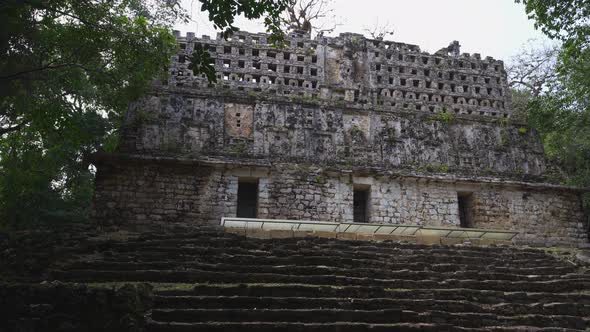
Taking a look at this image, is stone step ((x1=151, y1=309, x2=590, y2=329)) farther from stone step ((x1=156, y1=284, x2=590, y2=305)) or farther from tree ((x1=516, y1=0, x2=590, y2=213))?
tree ((x1=516, y1=0, x2=590, y2=213))

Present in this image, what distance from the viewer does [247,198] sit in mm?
14453

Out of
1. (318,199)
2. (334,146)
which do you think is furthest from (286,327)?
(334,146)

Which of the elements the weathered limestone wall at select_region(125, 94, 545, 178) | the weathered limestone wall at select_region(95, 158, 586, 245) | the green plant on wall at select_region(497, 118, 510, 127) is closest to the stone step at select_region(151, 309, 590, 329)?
the weathered limestone wall at select_region(95, 158, 586, 245)

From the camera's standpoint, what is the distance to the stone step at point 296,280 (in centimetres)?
827

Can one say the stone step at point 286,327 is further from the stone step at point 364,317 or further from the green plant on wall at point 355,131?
the green plant on wall at point 355,131

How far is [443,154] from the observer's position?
16.0m

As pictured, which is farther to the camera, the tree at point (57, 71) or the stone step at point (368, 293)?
the tree at point (57, 71)

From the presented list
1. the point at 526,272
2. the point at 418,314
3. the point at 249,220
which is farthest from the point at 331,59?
the point at 418,314

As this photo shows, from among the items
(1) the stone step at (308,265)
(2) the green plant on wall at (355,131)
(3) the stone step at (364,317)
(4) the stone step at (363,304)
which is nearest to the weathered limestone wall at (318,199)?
(2) the green plant on wall at (355,131)

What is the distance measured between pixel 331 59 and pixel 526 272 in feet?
30.8

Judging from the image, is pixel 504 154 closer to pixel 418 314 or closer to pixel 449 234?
pixel 449 234

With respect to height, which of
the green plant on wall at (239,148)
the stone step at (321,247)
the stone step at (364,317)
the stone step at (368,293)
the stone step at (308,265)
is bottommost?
the stone step at (364,317)

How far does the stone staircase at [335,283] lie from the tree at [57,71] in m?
3.40

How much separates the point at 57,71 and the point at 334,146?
761cm
